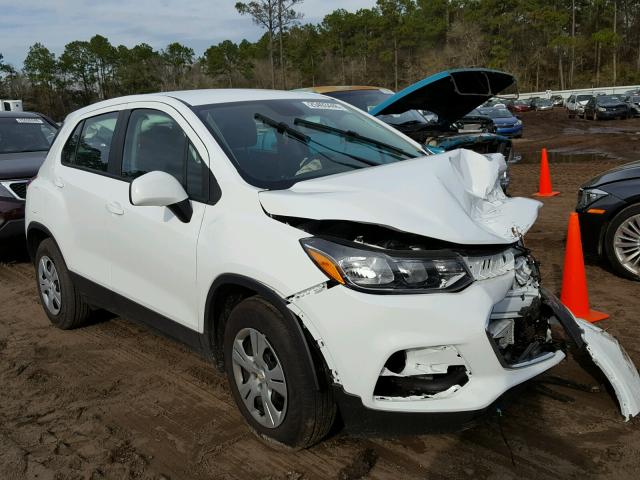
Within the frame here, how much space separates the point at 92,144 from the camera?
4.50 meters

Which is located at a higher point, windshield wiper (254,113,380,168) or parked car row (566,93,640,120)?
parked car row (566,93,640,120)

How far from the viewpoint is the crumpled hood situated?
2709 millimetres

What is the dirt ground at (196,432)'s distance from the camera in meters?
2.94

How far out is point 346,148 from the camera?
383 cm

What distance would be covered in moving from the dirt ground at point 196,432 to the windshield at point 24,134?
4438 millimetres

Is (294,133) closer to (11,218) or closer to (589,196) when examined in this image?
(589,196)

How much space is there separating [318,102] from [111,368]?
2368mm

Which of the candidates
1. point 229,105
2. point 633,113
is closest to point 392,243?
point 229,105

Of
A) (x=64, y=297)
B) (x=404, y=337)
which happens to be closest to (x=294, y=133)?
(x=404, y=337)

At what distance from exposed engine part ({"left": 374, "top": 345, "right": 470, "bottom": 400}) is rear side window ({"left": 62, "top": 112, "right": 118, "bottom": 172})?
2.60 meters

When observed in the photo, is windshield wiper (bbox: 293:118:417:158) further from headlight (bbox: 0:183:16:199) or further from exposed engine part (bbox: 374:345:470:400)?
headlight (bbox: 0:183:16:199)

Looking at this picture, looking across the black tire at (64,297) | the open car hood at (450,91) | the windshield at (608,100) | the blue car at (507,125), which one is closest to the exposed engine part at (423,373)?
the black tire at (64,297)

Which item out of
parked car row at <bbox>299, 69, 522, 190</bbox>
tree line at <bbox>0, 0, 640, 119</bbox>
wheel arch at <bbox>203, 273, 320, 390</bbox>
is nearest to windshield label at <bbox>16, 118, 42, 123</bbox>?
parked car row at <bbox>299, 69, 522, 190</bbox>

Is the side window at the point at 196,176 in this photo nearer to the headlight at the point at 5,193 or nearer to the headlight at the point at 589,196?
the headlight at the point at 589,196
